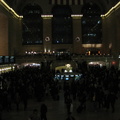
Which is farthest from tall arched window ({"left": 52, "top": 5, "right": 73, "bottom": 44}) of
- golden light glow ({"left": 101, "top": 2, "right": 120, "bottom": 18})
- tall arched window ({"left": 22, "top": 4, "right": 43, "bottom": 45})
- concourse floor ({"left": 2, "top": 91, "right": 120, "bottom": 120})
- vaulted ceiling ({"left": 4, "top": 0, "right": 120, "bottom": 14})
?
concourse floor ({"left": 2, "top": 91, "right": 120, "bottom": 120})

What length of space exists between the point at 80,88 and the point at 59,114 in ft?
8.71

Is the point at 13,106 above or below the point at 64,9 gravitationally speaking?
below

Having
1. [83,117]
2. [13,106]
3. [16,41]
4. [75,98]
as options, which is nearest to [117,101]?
[75,98]

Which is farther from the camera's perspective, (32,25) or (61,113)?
(32,25)

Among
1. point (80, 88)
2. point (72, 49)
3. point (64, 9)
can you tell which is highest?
point (64, 9)

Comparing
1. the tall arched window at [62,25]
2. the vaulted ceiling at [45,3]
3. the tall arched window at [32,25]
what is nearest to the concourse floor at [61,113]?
the vaulted ceiling at [45,3]

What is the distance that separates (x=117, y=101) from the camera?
14.0m

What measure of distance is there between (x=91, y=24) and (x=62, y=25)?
585 centimetres

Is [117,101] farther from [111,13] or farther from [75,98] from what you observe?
[111,13]

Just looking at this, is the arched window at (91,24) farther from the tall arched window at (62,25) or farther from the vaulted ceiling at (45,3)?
the tall arched window at (62,25)

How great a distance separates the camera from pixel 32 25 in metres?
47.3

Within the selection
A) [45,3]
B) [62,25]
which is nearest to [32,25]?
[45,3]

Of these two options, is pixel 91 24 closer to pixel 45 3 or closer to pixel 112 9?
pixel 112 9

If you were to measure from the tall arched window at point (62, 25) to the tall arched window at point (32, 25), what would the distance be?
281 cm
